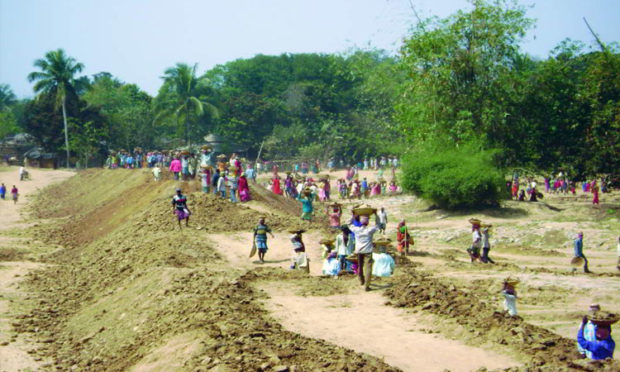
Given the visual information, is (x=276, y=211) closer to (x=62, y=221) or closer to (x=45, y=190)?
(x=62, y=221)

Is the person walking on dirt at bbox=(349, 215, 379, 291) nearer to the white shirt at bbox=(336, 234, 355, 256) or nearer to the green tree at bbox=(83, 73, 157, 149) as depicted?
the white shirt at bbox=(336, 234, 355, 256)

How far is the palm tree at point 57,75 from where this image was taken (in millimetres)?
62094

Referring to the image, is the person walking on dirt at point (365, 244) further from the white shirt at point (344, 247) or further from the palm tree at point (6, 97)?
the palm tree at point (6, 97)

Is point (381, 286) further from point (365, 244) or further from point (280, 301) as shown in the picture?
point (280, 301)

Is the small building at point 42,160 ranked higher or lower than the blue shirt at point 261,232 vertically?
higher

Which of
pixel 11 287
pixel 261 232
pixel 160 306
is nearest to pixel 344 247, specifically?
pixel 261 232

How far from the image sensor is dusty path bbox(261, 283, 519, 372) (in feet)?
32.1

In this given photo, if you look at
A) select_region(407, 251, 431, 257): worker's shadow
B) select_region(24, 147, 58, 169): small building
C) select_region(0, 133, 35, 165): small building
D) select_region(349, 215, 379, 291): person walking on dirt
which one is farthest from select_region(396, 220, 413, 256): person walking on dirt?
select_region(0, 133, 35, 165): small building

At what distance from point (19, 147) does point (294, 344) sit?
232 feet

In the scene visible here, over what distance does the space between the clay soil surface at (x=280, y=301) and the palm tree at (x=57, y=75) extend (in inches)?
1467

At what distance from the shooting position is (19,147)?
242 feet

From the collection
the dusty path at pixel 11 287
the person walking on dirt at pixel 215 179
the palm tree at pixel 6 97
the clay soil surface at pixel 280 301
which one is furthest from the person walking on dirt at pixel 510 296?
the palm tree at pixel 6 97

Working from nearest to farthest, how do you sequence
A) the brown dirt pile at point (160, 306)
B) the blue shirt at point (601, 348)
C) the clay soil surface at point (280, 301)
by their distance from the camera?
the blue shirt at point (601, 348) < the brown dirt pile at point (160, 306) < the clay soil surface at point (280, 301)

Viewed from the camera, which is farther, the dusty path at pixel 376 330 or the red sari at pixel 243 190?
the red sari at pixel 243 190
